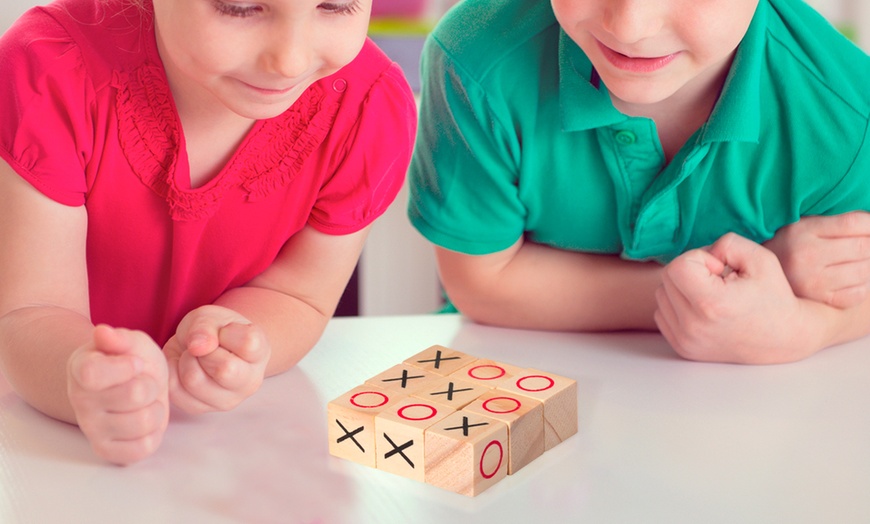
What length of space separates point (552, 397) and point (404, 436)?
10 centimetres

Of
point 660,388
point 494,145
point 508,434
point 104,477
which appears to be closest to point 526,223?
point 494,145

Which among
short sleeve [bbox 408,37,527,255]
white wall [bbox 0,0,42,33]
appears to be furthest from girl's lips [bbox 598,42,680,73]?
white wall [bbox 0,0,42,33]

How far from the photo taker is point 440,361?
0.73 m

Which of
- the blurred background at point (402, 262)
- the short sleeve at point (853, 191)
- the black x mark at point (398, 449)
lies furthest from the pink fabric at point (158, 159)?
the blurred background at point (402, 262)

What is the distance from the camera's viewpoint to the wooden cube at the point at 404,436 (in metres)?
0.63

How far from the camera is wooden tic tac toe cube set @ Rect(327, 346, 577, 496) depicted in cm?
63

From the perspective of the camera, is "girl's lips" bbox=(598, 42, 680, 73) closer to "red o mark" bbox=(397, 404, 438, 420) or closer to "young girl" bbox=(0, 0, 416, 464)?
"young girl" bbox=(0, 0, 416, 464)

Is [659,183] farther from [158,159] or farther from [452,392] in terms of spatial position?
[158,159]

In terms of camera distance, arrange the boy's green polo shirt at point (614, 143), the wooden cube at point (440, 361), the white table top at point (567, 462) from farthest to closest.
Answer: the boy's green polo shirt at point (614, 143) < the wooden cube at point (440, 361) < the white table top at point (567, 462)

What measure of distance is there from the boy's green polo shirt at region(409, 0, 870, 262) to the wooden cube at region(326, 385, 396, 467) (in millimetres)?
235

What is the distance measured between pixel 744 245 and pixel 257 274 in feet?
1.20

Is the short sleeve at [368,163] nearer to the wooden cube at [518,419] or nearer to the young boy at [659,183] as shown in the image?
the young boy at [659,183]

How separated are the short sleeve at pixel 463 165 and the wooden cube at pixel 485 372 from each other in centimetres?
17

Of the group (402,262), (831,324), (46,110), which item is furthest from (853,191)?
(402,262)
